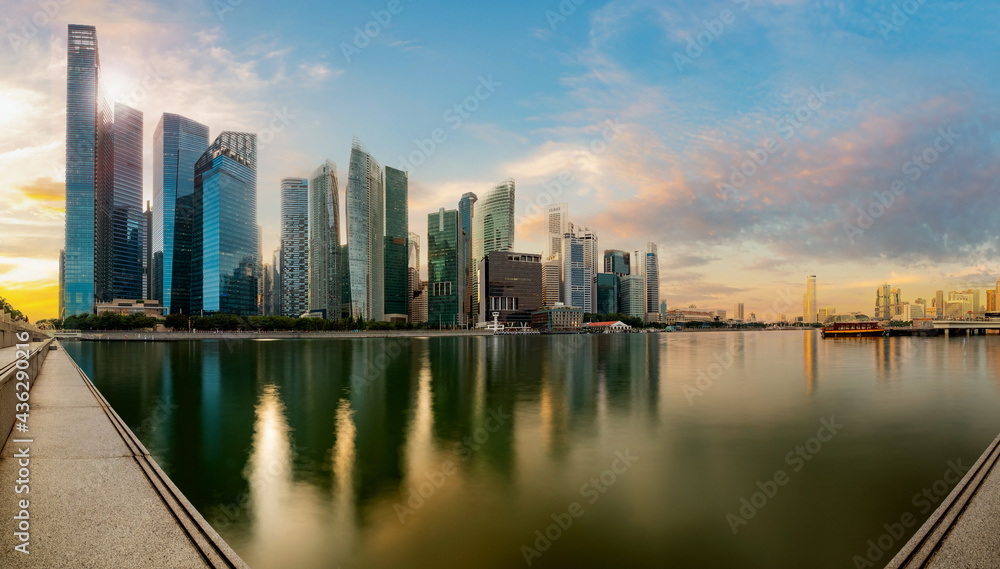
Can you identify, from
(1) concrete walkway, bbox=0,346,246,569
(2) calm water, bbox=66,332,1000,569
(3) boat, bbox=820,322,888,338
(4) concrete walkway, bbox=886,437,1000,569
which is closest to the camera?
(1) concrete walkway, bbox=0,346,246,569

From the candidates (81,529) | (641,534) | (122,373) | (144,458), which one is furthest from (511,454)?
(122,373)

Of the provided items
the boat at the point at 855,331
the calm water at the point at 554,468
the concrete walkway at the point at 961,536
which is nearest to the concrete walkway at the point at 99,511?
the calm water at the point at 554,468

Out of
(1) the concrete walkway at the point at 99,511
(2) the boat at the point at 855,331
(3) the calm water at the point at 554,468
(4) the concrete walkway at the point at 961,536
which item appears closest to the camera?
(1) the concrete walkway at the point at 99,511

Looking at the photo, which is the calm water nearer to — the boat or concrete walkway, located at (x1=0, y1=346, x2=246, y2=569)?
concrete walkway, located at (x1=0, y1=346, x2=246, y2=569)

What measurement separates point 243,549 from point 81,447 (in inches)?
281

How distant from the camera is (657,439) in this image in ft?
72.6

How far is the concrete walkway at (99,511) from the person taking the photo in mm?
7922

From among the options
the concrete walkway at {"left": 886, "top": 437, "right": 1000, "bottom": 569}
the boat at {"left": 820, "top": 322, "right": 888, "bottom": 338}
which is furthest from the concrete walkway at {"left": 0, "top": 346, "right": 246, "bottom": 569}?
the boat at {"left": 820, "top": 322, "right": 888, "bottom": 338}

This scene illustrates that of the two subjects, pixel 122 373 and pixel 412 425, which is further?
pixel 122 373

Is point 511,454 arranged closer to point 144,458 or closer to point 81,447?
point 144,458

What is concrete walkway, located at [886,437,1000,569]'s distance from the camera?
851cm

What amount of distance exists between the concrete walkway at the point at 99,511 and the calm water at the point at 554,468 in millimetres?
2292

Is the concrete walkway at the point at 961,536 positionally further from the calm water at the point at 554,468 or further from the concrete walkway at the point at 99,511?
the concrete walkway at the point at 99,511

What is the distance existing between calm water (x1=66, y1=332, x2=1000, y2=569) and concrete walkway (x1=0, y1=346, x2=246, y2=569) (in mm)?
2292
